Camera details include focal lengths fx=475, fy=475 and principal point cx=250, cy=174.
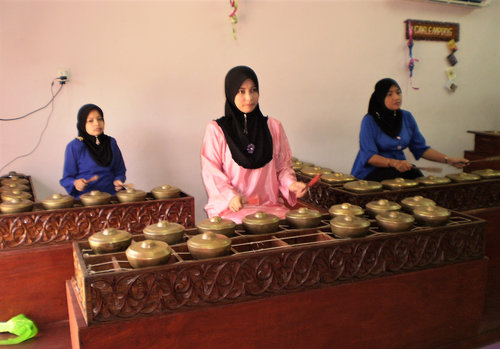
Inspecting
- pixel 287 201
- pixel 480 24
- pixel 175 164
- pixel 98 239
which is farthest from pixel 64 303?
pixel 480 24

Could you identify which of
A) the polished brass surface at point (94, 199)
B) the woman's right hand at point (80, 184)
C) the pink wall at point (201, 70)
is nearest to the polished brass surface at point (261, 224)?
the polished brass surface at point (94, 199)

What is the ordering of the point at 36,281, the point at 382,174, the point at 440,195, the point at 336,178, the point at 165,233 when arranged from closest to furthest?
the point at 165,233 → the point at 36,281 → the point at 440,195 → the point at 336,178 → the point at 382,174

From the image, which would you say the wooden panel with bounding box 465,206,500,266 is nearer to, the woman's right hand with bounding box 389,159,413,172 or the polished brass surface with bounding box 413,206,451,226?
the woman's right hand with bounding box 389,159,413,172

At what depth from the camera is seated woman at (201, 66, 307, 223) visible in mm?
2514

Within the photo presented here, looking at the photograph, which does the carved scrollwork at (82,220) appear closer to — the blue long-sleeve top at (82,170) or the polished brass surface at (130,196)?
the polished brass surface at (130,196)

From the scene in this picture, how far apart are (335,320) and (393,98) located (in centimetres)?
222

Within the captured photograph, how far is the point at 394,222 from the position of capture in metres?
1.77

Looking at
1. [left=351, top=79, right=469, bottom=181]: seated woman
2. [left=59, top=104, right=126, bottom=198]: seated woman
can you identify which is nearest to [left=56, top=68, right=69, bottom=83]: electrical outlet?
[left=59, top=104, right=126, bottom=198]: seated woman

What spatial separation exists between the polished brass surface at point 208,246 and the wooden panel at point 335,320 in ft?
0.57

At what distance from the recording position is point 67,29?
3.61 meters

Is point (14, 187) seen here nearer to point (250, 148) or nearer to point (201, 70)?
point (250, 148)

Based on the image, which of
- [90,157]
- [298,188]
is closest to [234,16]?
[90,157]

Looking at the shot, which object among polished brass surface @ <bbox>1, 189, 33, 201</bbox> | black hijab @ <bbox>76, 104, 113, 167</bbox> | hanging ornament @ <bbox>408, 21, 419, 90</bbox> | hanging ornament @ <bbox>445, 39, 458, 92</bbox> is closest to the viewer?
polished brass surface @ <bbox>1, 189, 33, 201</bbox>

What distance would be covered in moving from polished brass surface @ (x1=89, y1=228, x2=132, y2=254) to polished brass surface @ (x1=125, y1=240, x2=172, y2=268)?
14 cm
